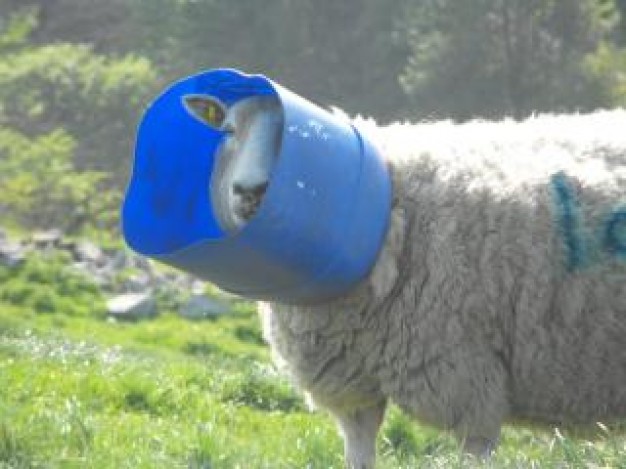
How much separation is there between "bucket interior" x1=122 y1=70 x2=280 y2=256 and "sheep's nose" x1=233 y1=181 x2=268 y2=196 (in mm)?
349

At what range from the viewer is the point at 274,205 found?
496 centimetres

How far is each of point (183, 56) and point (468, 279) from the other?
2709 centimetres

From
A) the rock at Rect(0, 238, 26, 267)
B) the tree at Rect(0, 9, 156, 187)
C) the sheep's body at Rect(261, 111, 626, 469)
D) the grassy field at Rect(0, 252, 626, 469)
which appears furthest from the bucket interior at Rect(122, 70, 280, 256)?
the tree at Rect(0, 9, 156, 187)

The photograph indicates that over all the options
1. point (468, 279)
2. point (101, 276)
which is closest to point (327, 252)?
point (468, 279)

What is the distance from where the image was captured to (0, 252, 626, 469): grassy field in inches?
201

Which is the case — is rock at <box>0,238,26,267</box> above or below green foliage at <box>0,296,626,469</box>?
below

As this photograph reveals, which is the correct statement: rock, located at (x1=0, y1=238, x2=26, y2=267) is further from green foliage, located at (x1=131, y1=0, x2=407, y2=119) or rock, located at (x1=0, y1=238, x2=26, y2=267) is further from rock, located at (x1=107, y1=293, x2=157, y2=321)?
green foliage, located at (x1=131, y1=0, x2=407, y2=119)

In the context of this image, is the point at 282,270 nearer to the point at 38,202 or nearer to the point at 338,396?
the point at 338,396

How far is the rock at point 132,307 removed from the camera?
572 inches

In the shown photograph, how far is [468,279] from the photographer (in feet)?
17.4

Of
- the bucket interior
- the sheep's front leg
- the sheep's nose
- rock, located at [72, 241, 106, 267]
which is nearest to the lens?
the sheep's nose

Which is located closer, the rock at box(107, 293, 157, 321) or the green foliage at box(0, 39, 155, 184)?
the rock at box(107, 293, 157, 321)

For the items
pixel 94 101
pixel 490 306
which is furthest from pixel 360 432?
pixel 94 101

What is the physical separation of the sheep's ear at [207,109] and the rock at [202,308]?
9395 mm
